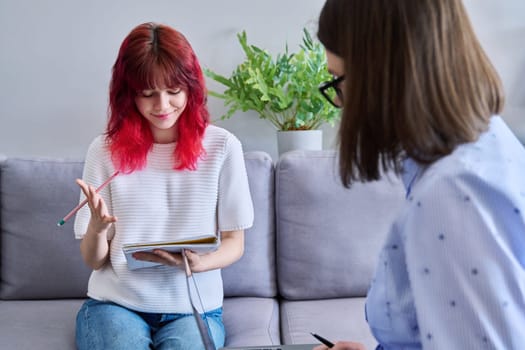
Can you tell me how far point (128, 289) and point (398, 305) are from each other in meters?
0.82

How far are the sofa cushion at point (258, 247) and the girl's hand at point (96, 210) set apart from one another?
535mm

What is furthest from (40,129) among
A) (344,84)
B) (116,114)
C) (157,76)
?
(344,84)

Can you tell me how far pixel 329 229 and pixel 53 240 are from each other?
84 cm

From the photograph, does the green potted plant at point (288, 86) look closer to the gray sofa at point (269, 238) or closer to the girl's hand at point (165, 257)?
the gray sofa at point (269, 238)

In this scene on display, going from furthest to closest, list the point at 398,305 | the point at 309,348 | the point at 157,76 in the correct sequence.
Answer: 1. the point at 157,76
2. the point at 309,348
3. the point at 398,305

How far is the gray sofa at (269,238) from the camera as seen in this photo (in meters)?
1.76

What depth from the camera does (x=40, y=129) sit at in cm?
216

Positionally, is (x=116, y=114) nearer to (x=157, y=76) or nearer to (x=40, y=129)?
(x=157, y=76)

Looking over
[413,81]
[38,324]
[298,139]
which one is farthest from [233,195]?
[413,81]

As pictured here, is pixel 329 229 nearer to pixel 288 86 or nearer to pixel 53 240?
pixel 288 86

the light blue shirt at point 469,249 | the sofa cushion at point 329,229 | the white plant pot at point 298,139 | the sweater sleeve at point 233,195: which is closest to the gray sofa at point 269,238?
the sofa cushion at point 329,229

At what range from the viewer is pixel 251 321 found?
5.23ft

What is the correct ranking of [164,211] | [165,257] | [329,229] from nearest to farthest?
[165,257]
[164,211]
[329,229]

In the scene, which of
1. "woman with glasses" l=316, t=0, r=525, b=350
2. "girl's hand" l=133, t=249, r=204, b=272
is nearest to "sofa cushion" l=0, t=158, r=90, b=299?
"girl's hand" l=133, t=249, r=204, b=272
